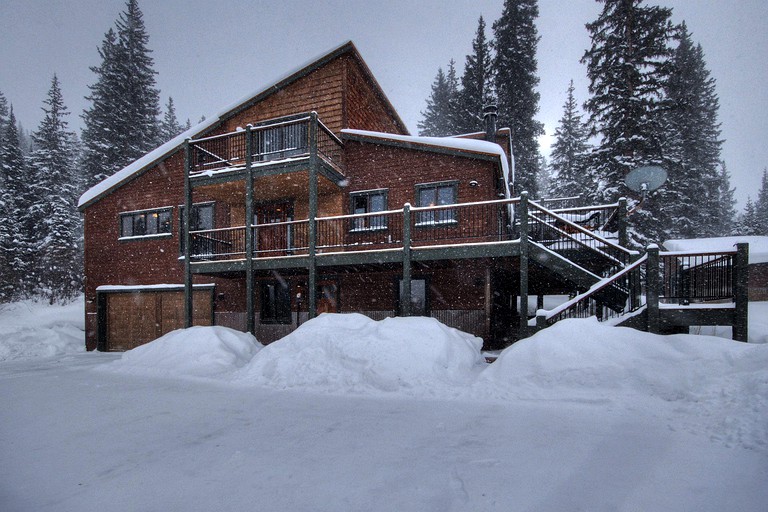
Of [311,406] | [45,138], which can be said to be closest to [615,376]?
[311,406]

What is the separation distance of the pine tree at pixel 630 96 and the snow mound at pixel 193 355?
702 inches

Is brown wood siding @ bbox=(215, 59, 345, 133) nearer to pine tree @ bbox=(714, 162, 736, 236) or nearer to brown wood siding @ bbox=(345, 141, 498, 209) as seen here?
brown wood siding @ bbox=(345, 141, 498, 209)

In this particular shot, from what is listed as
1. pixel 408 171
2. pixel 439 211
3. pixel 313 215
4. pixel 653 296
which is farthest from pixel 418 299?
pixel 653 296

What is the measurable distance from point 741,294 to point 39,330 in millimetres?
22986

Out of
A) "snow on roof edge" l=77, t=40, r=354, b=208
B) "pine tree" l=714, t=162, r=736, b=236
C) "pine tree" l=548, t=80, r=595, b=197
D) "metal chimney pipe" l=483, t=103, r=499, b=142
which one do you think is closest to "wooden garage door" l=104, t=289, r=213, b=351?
"snow on roof edge" l=77, t=40, r=354, b=208

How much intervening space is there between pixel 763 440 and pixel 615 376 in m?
2.01

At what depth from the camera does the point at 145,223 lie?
15727 millimetres

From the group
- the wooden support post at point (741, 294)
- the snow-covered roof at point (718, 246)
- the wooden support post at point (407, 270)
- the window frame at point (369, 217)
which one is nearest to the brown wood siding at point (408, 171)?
the window frame at point (369, 217)

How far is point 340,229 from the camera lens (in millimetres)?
13188

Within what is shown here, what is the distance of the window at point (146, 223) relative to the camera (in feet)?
50.5

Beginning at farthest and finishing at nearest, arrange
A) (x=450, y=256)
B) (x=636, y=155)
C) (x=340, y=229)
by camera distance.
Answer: (x=636, y=155)
(x=340, y=229)
(x=450, y=256)

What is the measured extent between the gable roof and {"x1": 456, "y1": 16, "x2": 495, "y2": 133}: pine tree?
15545 millimetres

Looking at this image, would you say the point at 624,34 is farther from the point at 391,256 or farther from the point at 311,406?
the point at 311,406

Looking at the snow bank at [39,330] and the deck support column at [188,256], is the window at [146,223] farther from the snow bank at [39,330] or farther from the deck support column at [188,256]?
the snow bank at [39,330]
